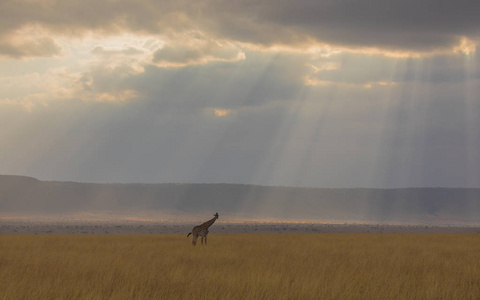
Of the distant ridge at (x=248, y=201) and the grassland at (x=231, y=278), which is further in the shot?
the distant ridge at (x=248, y=201)

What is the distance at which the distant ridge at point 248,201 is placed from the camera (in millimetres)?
132250

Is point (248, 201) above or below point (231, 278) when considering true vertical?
above

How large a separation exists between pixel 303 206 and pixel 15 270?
456ft

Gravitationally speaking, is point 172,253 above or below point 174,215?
below

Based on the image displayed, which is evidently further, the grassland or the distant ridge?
the distant ridge

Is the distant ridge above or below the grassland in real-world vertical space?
above

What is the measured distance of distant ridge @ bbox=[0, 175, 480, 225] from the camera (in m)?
132

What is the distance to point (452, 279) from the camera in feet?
43.4

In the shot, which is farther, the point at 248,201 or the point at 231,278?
the point at 248,201

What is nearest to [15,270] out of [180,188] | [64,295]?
[64,295]

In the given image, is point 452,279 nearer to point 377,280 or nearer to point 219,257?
point 377,280

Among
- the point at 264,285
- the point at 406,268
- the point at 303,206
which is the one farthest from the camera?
the point at 303,206

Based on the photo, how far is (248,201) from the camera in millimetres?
157500

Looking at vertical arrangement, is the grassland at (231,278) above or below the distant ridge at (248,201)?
below
